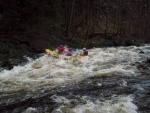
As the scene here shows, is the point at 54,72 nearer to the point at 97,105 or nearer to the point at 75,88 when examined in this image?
the point at 75,88

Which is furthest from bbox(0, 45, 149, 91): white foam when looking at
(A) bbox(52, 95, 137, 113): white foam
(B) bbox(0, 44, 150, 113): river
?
(A) bbox(52, 95, 137, 113): white foam

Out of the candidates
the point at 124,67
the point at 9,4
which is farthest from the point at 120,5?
the point at 124,67

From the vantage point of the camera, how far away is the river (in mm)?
7938

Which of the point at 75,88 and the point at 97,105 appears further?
the point at 75,88

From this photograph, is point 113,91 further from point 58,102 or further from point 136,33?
point 136,33

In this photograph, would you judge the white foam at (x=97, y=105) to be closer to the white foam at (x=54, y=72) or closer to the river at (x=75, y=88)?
the river at (x=75, y=88)

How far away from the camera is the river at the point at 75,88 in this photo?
7.94 metres

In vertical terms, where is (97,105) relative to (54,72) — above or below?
above

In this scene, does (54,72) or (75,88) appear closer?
(75,88)

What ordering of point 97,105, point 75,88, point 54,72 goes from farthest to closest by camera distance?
point 54,72
point 75,88
point 97,105

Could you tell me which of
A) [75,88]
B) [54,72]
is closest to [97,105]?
[75,88]

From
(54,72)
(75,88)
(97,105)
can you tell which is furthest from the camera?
(54,72)

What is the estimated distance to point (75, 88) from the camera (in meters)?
9.84

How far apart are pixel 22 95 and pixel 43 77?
8.71ft
